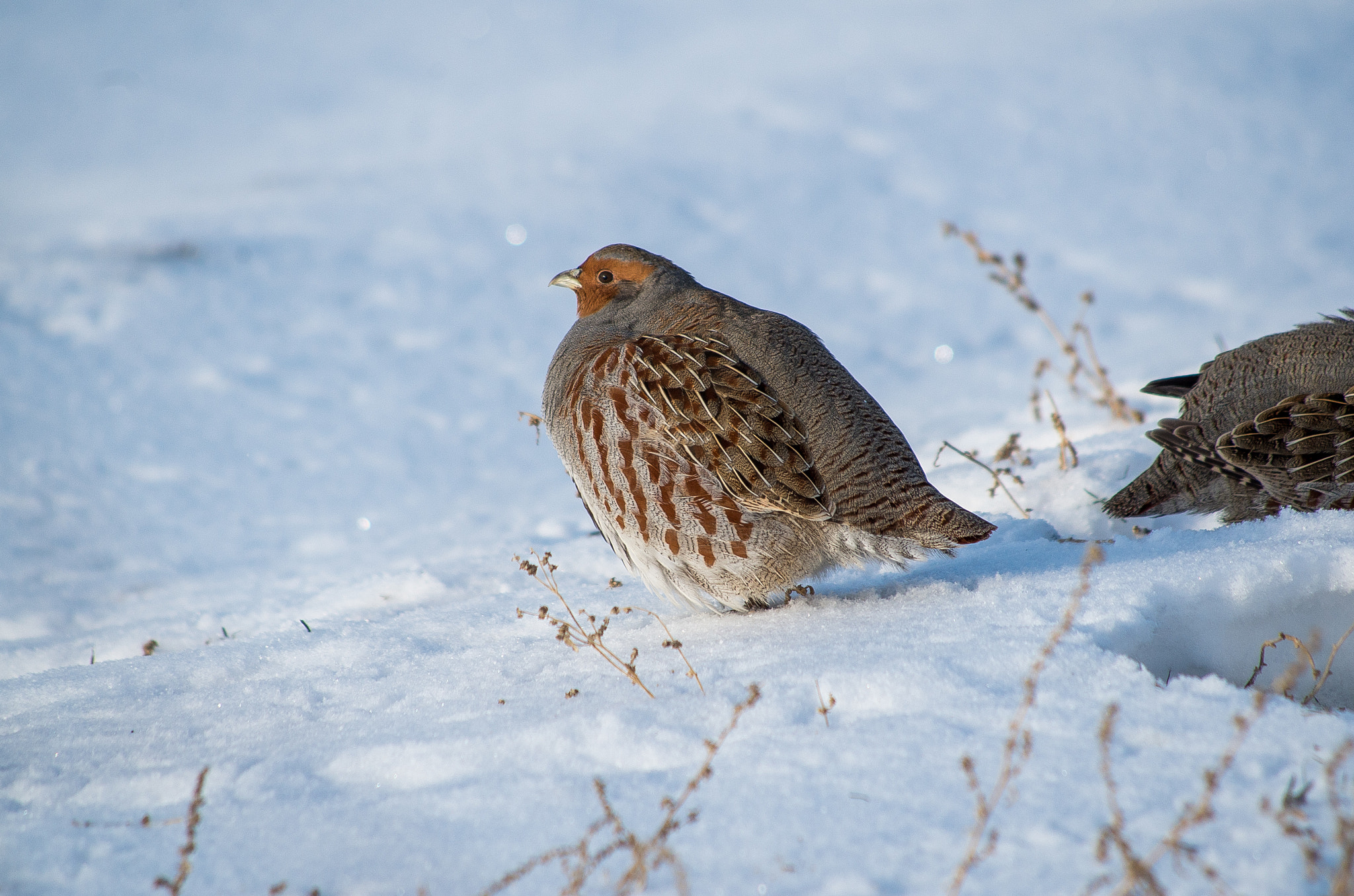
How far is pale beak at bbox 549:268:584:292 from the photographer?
3.92 m

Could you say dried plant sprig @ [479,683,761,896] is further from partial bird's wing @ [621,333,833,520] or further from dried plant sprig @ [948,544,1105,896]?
partial bird's wing @ [621,333,833,520]

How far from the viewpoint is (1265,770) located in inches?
67.0

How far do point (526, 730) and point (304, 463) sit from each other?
570cm

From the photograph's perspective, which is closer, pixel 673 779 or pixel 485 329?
pixel 673 779

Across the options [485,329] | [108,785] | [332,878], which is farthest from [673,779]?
[485,329]

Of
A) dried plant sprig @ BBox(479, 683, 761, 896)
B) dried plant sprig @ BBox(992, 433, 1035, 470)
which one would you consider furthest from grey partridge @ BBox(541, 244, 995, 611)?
dried plant sprig @ BBox(992, 433, 1035, 470)

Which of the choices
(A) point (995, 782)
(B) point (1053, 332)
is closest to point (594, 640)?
(A) point (995, 782)

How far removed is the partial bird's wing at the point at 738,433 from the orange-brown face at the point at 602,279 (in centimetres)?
87

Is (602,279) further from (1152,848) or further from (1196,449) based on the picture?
(1152,848)

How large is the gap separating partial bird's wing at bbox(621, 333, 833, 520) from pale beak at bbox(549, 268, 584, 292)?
107cm

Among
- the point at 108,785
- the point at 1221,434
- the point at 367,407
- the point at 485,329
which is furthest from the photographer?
the point at 485,329

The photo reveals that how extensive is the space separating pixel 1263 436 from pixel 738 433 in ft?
6.40

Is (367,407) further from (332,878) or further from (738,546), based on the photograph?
(332,878)

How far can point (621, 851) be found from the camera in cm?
168
